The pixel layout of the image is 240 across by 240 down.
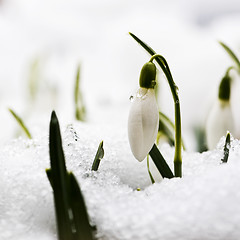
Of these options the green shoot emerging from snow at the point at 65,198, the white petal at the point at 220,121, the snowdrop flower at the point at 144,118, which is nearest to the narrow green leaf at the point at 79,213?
the green shoot emerging from snow at the point at 65,198

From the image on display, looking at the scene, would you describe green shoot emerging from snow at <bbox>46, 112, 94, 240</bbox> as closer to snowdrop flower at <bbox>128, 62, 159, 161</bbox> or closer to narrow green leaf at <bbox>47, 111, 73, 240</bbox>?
narrow green leaf at <bbox>47, 111, 73, 240</bbox>

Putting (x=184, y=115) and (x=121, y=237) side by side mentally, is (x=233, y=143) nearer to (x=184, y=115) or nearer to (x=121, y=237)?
(x=121, y=237)

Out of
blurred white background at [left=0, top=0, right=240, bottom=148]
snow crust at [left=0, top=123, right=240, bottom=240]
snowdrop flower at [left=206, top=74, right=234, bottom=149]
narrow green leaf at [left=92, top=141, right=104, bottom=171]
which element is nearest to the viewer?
snow crust at [left=0, top=123, right=240, bottom=240]

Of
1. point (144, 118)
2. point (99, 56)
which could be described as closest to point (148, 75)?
point (144, 118)

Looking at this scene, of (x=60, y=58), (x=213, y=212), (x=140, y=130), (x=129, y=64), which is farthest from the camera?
(x=60, y=58)

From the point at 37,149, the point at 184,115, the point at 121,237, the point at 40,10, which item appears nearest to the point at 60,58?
the point at 40,10

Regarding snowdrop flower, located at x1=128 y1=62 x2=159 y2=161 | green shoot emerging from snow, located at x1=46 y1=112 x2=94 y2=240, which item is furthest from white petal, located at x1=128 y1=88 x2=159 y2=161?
green shoot emerging from snow, located at x1=46 y1=112 x2=94 y2=240
